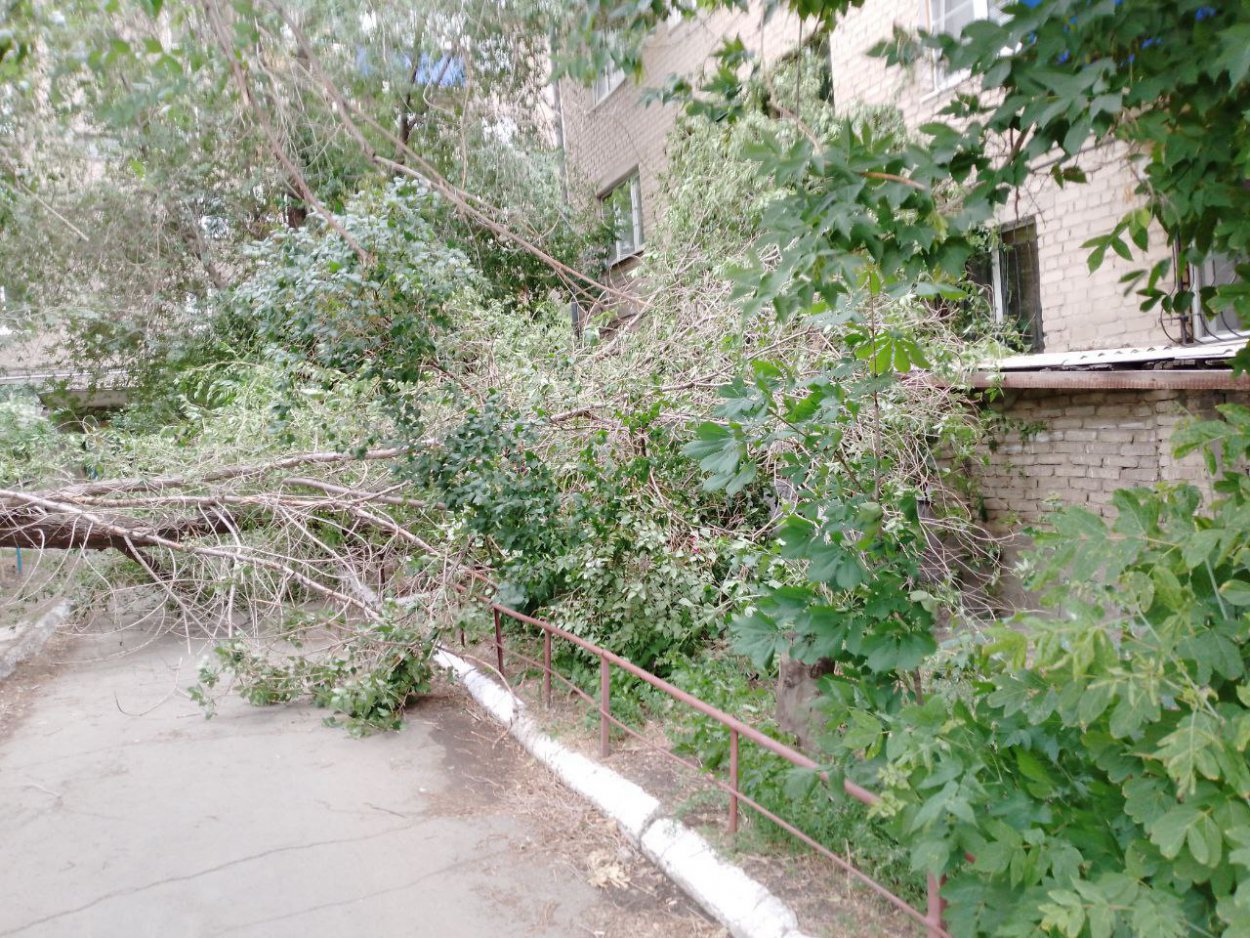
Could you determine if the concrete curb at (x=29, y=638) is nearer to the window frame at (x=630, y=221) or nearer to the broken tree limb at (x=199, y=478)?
the broken tree limb at (x=199, y=478)

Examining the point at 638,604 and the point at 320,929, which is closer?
the point at 320,929

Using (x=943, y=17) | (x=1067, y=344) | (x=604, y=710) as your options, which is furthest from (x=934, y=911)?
(x=943, y=17)

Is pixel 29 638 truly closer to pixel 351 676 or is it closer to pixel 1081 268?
pixel 351 676

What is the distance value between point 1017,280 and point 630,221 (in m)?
8.16

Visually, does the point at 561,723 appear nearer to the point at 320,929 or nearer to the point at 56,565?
the point at 320,929

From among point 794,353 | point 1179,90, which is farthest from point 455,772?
point 1179,90

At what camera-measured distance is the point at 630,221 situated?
16.2 metres

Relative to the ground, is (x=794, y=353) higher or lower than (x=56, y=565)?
higher

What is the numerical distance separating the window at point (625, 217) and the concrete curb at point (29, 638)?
9524 mm

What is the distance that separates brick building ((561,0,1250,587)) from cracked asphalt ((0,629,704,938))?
3.57m

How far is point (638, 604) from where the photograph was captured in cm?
736

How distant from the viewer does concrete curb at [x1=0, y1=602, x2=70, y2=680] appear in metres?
10.7

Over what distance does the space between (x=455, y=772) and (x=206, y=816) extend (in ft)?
5.12

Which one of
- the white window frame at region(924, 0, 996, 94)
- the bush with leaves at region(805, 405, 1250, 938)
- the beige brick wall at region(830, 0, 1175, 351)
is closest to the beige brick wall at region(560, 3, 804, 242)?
the white window frame at region(924, 0, 996, 94)
